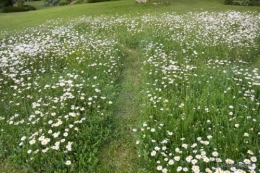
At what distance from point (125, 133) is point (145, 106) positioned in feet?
3.25

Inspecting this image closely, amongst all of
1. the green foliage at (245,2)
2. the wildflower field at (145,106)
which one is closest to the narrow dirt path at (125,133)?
the wildflower field at (145,106)

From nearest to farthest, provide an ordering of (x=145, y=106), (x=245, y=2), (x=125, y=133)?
(x=125, y=133)
(x=145, y=106)
(x=245, y=2)

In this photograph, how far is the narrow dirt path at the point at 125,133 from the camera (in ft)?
17.1

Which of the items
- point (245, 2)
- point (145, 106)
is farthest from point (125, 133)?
point (245, 2)

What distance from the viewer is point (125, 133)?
623cm

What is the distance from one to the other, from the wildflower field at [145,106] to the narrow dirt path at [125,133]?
155 millimetres

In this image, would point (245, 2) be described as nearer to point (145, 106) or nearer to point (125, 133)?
point (145, 106)

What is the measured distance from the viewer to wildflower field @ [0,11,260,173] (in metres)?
5.00

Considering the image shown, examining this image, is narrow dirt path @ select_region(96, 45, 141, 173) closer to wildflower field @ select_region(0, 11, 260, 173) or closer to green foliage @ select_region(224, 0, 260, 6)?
wildflower field @ select_region(0, 11, 260, 173)

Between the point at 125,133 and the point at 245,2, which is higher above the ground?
the point at 245,2

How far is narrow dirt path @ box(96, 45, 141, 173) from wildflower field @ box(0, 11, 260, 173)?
0.15m

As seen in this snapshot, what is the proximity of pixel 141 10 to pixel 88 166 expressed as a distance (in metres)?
18.3

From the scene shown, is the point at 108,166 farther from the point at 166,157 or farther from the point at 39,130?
the point at 39,130

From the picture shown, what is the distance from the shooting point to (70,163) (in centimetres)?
500
